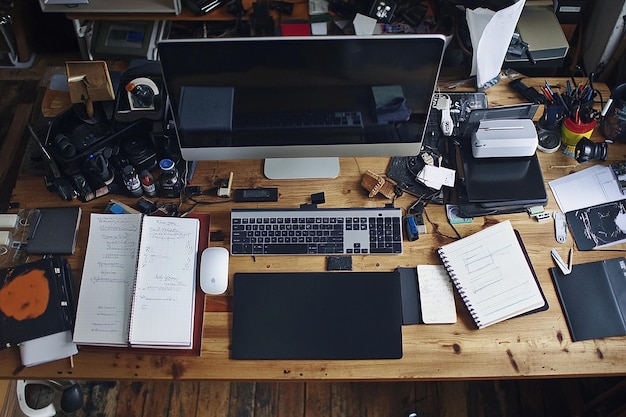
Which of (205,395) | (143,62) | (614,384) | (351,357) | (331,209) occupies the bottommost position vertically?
(205,395)

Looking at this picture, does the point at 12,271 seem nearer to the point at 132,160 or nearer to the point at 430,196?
the point at 132,160

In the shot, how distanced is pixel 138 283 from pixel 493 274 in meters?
0.89

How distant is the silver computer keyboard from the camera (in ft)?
5.05

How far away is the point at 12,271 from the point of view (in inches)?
58.1

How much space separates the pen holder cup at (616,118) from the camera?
164 cm

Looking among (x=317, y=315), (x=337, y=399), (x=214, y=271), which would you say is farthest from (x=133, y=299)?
(x=337, y=399)

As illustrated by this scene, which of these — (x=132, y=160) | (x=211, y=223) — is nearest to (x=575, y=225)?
(x=211, y=223)

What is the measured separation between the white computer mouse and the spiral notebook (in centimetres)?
56

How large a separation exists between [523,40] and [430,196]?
0.68 meters

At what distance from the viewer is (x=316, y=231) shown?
1.56 metres

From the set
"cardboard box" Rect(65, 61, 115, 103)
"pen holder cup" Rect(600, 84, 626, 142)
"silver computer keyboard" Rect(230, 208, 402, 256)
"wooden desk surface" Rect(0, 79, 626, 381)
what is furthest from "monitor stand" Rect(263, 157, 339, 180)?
"pen holder cup" Rect(600, 84, 626, 142)

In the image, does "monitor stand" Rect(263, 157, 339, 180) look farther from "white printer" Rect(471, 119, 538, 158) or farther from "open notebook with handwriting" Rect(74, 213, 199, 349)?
"white printer" Rect(471, 119, 538, 158)

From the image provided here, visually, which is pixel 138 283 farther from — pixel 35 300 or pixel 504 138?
pixel 504 138

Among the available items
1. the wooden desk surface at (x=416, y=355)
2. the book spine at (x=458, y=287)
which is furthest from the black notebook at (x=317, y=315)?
the book spine at (x=458, y=287)
